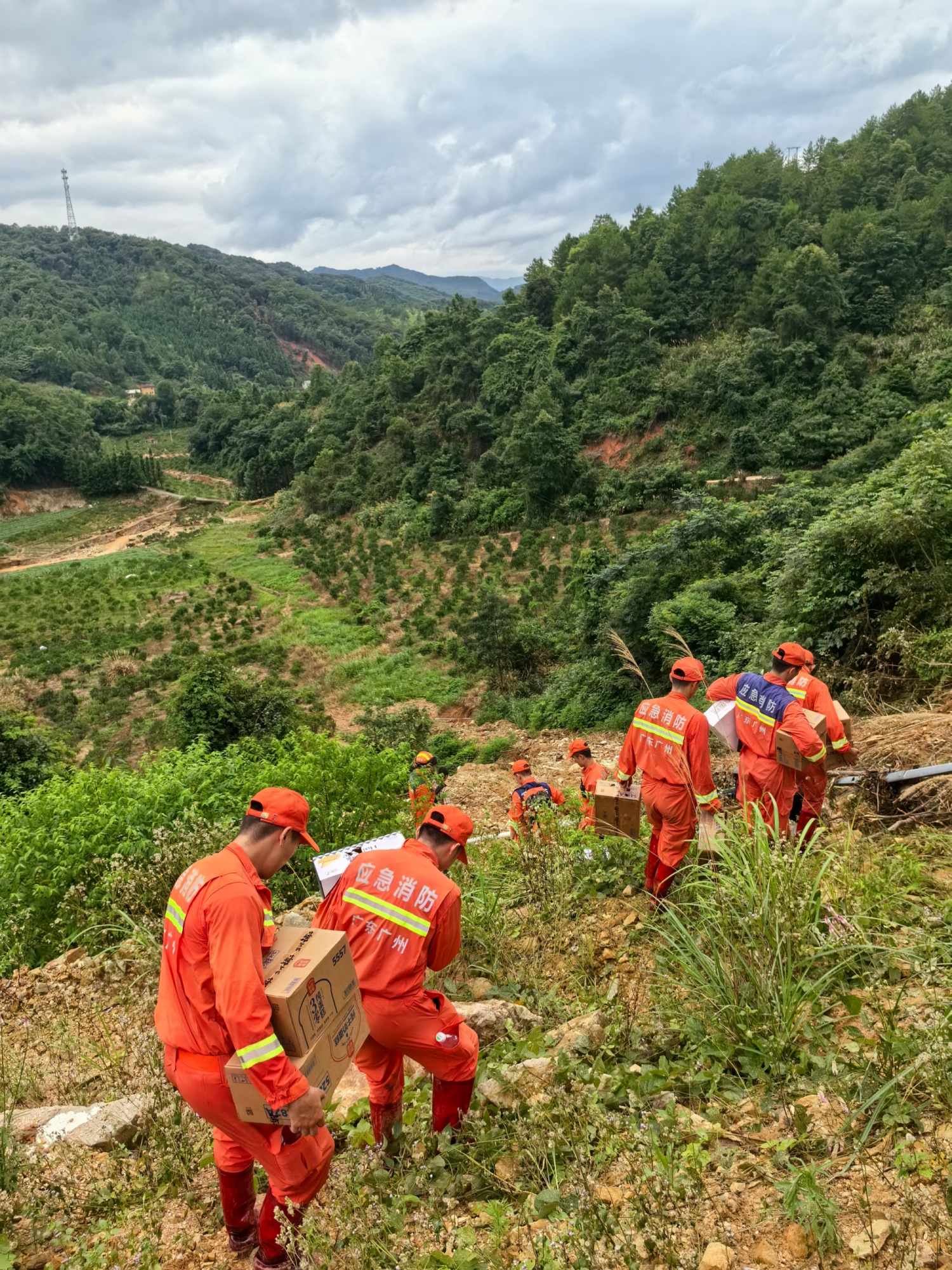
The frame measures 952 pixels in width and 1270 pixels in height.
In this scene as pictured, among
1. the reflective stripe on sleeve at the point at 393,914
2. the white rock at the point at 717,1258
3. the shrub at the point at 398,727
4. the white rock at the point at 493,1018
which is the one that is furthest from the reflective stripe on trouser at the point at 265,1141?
the shrub at the point at 398,727

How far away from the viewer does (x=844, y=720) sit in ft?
14.4

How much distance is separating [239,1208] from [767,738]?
3.25 metres

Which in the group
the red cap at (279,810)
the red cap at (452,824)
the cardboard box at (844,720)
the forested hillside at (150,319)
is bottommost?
the cardboard box at (844,720)

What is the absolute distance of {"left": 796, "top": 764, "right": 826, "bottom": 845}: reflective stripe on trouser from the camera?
4051mm

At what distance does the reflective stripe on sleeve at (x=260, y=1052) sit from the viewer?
1.93 meters

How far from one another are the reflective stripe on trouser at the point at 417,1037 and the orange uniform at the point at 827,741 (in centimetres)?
246

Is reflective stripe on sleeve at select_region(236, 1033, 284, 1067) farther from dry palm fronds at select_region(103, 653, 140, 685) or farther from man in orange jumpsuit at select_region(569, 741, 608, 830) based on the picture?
dry palm fronds at select_region(103, 653, 140, 685)

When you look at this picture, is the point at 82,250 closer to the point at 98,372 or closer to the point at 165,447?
the point at 98,372

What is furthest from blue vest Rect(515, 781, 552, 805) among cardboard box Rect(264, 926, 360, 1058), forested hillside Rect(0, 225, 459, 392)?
forested hillside Rect(0, 225, 459, 392)

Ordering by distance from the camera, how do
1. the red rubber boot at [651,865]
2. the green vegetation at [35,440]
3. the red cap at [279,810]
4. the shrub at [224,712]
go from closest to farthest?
the red cap at [279,810], the red rubber boot at [651,865], the shrub at [224,712], the green vegetation at [35,440]

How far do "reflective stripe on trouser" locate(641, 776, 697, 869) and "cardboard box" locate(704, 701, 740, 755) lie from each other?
508mm

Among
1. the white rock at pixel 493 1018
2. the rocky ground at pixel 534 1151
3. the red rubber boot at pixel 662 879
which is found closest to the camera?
the rocky ground at pixel 534 1151

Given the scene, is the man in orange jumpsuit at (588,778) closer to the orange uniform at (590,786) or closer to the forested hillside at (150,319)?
the orange uniform at (590,786)

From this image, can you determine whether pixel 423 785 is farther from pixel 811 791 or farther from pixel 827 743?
pixel 827 743
